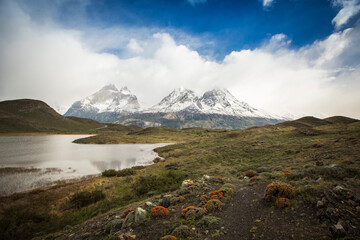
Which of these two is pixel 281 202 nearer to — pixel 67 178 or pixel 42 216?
pixel 42 216

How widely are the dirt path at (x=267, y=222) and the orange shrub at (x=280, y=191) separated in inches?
24.5

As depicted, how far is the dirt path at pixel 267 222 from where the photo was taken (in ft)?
21.9

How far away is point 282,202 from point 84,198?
19493mm

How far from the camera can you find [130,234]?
8.54m

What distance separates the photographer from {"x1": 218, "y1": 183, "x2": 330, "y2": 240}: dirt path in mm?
6664

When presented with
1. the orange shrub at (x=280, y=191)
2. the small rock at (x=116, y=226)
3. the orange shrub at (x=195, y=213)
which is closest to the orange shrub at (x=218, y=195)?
the orange shrub at (x=195, y=213)

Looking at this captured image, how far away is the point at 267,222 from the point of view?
7809 millimetres

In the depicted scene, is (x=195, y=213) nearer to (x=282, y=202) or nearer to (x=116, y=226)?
(x=282, y=202)

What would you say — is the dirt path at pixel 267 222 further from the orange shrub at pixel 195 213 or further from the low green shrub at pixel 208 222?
the orange shrub at pixel 195 213

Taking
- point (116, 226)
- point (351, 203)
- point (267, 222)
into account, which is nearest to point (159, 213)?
point (116, 226)

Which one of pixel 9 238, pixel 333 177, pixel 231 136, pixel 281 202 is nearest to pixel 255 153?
pixel 333 177

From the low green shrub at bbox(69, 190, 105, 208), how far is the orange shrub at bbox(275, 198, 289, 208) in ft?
60.6

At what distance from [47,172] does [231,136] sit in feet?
185

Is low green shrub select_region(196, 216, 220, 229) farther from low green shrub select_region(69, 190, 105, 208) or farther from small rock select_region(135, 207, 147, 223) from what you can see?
low green shrub select_region(69, 190, 105, 208)
